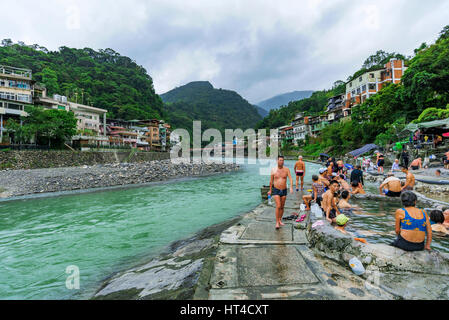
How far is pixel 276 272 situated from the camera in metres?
3.03

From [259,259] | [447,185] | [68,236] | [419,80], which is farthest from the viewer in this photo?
[419,80]

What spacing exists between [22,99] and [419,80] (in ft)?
170

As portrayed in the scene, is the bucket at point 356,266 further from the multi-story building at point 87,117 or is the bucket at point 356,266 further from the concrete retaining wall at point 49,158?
the multi-story building at point 87,117

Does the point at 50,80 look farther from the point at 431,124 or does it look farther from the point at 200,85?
the point at 200,85

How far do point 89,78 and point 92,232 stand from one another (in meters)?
74.3

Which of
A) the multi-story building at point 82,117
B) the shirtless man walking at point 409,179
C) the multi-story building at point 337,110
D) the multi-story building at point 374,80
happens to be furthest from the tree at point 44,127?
the multi-story building at point 337,110

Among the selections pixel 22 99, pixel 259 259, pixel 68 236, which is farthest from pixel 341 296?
pixel 22 99

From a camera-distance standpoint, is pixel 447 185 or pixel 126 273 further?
pixel 447 185

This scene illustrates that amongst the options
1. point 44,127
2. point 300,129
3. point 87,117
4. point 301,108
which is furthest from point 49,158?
point 301,108

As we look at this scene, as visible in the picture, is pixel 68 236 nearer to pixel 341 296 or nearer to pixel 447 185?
pixel 341 296

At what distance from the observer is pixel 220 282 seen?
2.77 meters

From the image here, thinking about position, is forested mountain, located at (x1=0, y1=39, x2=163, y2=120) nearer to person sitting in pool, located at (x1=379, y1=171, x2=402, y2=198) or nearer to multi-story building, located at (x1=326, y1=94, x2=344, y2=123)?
multi-story building, located at (x1=326, y1=94, x2=344, y2=123)

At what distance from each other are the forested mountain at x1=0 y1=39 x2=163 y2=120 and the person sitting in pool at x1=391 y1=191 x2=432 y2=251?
64.1 metres

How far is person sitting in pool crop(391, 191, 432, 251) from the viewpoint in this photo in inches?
129
